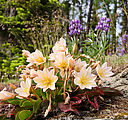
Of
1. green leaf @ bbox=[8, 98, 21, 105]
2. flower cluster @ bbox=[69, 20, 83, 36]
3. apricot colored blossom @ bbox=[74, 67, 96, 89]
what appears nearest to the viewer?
apricot colored blossom @ bbox=[74, 67, 96, 89]

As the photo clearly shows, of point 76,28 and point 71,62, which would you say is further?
point 76,28

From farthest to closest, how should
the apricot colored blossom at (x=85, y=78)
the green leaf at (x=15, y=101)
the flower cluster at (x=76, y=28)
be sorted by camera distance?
1. the flower cluster at (x=76, y=28)
2. the green leaf at (x=15, y=101)
3. the apricot colored blossom at (x=85, y=78)

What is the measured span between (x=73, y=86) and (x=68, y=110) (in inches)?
8.9

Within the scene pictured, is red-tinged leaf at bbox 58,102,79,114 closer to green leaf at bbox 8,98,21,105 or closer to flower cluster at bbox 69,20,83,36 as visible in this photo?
green leaf at bbox 8,98,21,105

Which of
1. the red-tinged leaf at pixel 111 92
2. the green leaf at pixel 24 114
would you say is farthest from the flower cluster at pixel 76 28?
the green leaf at pixel 24 114

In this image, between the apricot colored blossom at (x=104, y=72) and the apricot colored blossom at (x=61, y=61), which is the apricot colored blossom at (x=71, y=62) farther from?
the apricot colored blossom at (x=104, y=72)

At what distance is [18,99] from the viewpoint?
1.02 meters

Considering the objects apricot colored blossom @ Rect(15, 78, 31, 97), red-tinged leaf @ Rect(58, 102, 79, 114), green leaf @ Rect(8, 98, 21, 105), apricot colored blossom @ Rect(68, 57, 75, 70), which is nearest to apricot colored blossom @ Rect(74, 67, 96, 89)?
apricot colored blossom @ Rect(68, 57, 75, 70)

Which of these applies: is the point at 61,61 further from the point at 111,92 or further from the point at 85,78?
the point at 111,92

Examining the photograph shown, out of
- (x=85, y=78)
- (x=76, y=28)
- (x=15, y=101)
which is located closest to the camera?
(x=85, y=78)

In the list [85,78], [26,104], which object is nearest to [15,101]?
[26,104]

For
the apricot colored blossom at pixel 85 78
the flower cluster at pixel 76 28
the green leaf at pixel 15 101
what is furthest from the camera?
the flower cluster at pixel 76 28

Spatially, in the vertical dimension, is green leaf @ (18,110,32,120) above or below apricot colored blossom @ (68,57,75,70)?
below

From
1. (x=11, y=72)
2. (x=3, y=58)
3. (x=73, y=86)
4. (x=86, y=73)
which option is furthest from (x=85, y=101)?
(x=3, y=58)
